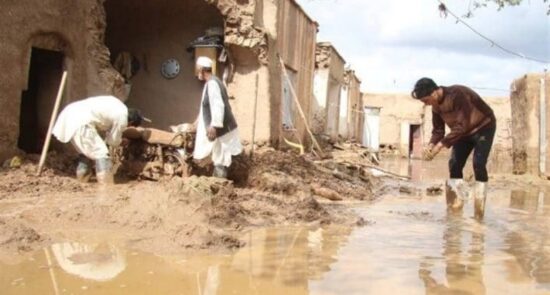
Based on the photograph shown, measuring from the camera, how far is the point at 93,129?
7.14 metres

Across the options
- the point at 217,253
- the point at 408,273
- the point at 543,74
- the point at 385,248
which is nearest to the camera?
the point at 408,273

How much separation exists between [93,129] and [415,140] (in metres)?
27.8

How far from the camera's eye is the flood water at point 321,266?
336 centimetres

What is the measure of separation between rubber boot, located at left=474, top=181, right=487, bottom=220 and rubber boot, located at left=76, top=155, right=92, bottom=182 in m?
4.50

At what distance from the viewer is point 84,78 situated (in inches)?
333

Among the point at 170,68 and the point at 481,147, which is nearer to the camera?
the point at 481,147

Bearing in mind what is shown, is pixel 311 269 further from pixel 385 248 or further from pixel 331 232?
pixel 331 232

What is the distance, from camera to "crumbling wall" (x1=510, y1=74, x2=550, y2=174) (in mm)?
11117

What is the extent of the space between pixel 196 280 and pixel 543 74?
9.46m

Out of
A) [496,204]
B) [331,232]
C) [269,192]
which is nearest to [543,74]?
[496,204]

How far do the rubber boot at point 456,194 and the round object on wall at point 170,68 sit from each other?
592cm

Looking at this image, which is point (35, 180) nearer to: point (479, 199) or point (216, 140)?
point (216, 140)

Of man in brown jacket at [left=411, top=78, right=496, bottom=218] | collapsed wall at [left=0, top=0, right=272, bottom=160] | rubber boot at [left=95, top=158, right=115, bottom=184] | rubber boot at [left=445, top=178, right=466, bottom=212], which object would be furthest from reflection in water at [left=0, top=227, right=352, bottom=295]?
collapsed wall at [left=0, top=0, right=272, bottom=160]

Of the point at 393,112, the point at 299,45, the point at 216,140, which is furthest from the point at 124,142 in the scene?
the point at 393,112
